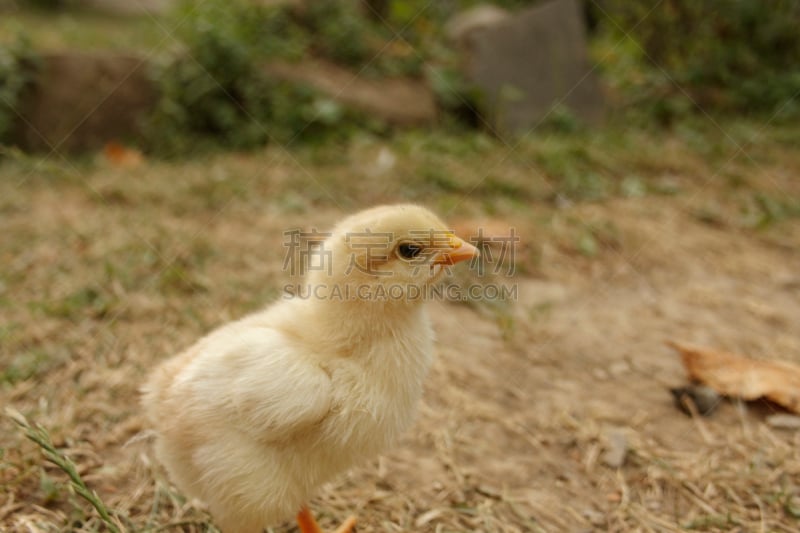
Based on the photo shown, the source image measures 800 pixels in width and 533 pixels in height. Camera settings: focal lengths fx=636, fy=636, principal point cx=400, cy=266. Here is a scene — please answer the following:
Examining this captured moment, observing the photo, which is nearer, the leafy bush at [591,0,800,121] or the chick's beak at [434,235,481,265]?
the chick's beak at [434,235,481,265]

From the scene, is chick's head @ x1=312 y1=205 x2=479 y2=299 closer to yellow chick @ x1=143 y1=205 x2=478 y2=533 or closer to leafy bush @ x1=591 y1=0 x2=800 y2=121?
yellow chick @ x1=143 y1=205 x2=478 y2=533

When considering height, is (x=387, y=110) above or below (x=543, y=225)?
above

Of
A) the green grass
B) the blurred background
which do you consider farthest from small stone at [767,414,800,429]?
the green grass

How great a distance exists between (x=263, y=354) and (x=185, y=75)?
492cm

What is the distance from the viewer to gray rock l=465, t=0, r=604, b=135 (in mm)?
6555

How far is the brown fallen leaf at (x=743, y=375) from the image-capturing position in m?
2.69

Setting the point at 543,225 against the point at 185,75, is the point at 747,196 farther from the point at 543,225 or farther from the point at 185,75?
the point at 185,75

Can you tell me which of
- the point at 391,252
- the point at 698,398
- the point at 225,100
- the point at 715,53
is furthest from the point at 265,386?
the point at 715,53

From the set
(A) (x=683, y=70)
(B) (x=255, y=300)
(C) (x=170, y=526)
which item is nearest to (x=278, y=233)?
(B) (x=255, y=300)

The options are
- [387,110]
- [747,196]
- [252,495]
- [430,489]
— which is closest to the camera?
[252,495]

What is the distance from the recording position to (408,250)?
1.97 metres

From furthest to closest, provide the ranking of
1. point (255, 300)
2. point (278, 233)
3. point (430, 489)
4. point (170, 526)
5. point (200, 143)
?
point (200, 143) → point (278, 233) → point (255, 300) → point (430, 489) → point (170, 526)

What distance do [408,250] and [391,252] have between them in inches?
2.5

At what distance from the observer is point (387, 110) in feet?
21.1
